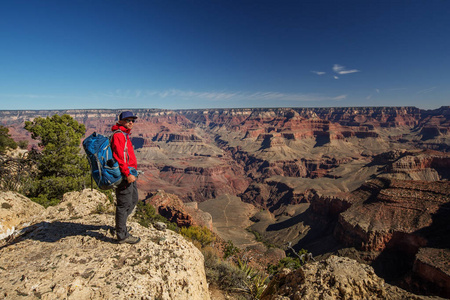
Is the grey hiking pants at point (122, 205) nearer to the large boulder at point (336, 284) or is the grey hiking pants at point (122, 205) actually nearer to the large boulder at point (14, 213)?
the large boulder at point (336, 284)

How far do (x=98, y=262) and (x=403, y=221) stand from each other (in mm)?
38006

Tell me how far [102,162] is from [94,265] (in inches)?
86.7

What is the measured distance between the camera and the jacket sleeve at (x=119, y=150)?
5.02 metres

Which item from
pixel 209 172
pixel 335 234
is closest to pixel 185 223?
pixel 335 234

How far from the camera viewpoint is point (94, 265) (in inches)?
177

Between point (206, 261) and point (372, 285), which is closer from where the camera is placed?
point (372, 285)

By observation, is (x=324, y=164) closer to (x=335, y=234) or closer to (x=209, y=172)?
(x=209, y=172)

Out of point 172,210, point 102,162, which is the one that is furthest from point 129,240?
point 172,210

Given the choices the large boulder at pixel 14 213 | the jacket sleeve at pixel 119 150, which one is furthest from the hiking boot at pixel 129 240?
the large boulder at pixel 14 213

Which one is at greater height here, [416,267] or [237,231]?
[416,267]

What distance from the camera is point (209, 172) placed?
110 meters

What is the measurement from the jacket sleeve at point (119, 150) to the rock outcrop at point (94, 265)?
6.62 feet

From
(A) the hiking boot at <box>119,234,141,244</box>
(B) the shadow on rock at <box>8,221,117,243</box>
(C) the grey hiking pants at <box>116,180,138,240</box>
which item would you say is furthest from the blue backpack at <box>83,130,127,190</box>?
(B) the shadow on rock at <box>8,221,117,243</box>

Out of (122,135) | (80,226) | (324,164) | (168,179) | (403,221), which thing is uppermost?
(122,135)
